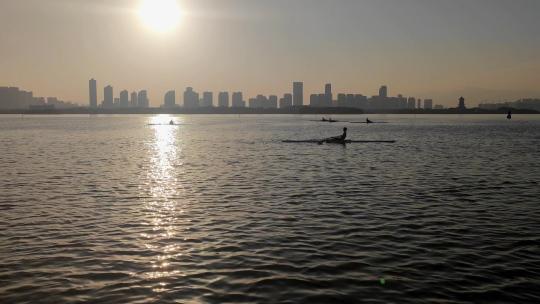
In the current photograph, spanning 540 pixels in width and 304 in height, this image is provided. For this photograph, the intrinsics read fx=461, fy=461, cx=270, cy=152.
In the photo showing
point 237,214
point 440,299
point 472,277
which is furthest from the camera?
point 237,214

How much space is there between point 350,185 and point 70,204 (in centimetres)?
1842

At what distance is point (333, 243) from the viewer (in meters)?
18.0

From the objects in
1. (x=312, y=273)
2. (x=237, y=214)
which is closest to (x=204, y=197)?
(x=237, y=214)

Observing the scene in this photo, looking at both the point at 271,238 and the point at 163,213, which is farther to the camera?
the point at 163,213

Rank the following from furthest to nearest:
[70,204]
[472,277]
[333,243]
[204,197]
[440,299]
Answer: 1. [204,197]
2. [70,204]
3. [333,243]
4. [472,277]
5. [440,299]

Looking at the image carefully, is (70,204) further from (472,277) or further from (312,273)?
(472,277)

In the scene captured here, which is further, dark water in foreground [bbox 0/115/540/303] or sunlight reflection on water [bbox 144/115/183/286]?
sunlight reflection on water [bbox 144/115/183/286]

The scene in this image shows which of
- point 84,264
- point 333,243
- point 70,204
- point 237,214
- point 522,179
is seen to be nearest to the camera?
point 84,264

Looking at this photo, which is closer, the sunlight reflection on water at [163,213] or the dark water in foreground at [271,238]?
the dark water in foreground at [271,238]

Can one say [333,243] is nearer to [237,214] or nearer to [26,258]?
[237,214]

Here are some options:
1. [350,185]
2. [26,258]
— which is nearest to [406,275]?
Answer: [26,258]

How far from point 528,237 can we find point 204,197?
1738 cm

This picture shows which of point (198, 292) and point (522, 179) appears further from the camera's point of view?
point (522, 179)

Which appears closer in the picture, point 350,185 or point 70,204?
point 70,204
